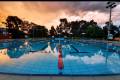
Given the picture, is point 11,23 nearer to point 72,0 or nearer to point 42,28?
point 42,28

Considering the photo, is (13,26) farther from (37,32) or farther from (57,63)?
(57,63)

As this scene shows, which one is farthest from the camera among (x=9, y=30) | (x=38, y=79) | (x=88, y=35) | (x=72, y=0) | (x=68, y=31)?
(x=68, y=31)

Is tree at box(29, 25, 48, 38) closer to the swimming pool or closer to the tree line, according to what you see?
the tree line

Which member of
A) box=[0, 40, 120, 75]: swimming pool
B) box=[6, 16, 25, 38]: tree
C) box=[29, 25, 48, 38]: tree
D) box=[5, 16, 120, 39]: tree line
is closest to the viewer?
box=[0, 40, 120, 75]: swimming pool

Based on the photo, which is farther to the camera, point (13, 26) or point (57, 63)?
point (13, 26)

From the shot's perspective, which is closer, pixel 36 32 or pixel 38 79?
pixel 38 79

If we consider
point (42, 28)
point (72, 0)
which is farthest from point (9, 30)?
point (72, 0)

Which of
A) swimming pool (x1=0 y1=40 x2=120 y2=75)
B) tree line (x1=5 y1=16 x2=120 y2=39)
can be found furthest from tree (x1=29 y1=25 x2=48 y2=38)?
swimming pool (x1=0 y1=40 x2=120 y2=75)

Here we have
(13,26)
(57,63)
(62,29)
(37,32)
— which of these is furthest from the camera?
(62,29)

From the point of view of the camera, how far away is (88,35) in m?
50.0

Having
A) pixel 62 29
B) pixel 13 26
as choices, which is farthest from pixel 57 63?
pixel 62 29

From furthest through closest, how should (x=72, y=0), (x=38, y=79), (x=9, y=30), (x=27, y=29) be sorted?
(x=27, y=29), (x=9, y=30), (x=38, y=79), (x=72, y=0)

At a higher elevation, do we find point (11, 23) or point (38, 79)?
point (11, 23)

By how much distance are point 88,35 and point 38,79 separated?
4465cm
